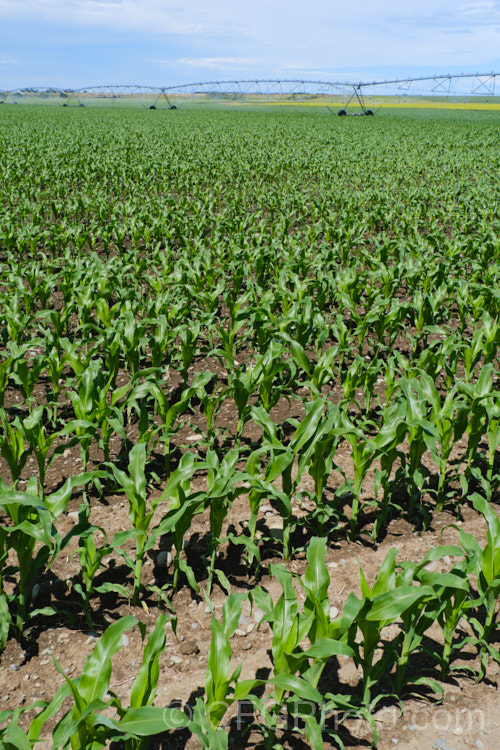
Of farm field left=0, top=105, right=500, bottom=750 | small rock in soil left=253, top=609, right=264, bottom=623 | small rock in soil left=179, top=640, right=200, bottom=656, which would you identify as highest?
farm field left=0, top=105, right=500, bottom=750

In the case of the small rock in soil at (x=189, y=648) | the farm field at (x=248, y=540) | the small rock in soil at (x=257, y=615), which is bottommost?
the small rock in soil at (x=257, y=615)

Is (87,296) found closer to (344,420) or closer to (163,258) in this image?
(163,258)

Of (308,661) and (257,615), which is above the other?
(308,661)

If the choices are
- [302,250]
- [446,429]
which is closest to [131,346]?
[446,429]

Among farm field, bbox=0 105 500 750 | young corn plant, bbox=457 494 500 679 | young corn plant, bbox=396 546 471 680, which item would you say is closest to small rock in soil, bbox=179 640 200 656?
farm field, bbox=0 105 500 750

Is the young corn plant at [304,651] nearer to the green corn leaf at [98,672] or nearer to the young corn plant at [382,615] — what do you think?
the young corn plant at [382,615]

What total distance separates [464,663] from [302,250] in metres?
6.44

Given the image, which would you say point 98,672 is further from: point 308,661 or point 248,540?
point 248,540

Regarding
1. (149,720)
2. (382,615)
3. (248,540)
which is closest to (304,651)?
(382,615)

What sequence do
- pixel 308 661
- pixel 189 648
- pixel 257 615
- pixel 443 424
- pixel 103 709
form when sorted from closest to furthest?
pixel 103 709, pixel 308 661, pixel 189 648, pixel 257 615, pixel 443 424

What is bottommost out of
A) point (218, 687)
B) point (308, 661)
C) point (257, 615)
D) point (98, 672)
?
point (257, 615)

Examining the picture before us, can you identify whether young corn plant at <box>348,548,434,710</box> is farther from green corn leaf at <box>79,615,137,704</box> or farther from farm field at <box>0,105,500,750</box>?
green corn leaf at <box>79,615,137,704</box>

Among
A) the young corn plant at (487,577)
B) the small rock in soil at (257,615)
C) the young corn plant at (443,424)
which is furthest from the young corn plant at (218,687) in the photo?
the young corn plant at (443,424)

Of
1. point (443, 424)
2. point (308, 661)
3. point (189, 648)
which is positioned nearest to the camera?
point (308, 661)
